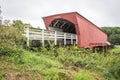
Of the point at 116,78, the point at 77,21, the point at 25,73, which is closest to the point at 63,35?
the point at 77,21

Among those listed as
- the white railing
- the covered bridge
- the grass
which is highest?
the covered bridge

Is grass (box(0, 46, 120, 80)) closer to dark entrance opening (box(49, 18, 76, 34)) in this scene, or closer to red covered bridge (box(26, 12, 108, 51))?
red covered bridge (box(26, 12, 108, 51))

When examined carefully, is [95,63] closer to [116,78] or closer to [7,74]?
[116,78]

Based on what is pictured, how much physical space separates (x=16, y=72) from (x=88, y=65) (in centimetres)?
411

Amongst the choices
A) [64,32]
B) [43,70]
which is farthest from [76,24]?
[43,70]

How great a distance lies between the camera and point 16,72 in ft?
19.7

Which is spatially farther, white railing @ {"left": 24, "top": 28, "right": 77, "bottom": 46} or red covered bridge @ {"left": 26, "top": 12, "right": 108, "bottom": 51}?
red covered bridge @ {"left": 26, "top": 12, "right": 108, "bottom": 51}

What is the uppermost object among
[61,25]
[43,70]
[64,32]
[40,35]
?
[61,25]

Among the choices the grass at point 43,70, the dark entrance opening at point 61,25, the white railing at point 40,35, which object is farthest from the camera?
the dark entrance opening at point 61,25

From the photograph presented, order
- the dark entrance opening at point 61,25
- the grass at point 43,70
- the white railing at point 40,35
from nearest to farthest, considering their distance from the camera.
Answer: the grass at point 43,70 → the white railing at point 40,35 → the dark entrance opening at point 61,25

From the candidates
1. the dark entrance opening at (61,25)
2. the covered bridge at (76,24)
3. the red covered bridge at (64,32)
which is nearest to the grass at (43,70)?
the red covered bridge at (64,32)

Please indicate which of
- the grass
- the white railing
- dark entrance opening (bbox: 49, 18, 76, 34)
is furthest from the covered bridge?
the grass

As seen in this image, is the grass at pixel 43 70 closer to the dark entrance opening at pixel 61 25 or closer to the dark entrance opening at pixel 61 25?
the dark entrance opening at pixel 61 25

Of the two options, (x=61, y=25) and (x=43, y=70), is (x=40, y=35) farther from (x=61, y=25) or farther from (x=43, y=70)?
(x=61, y=25)
